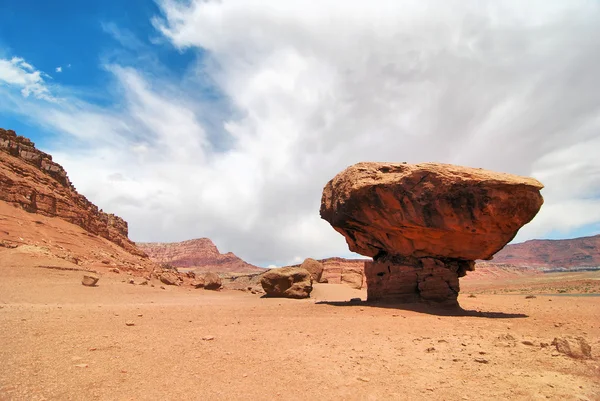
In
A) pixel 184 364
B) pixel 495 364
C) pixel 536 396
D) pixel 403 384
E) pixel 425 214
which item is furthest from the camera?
pixel 425 214

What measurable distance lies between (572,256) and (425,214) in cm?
21249

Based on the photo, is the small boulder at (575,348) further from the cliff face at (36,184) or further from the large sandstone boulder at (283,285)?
the cliff face at (36,184)

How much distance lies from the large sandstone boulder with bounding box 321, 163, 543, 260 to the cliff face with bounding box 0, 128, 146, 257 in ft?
95.9

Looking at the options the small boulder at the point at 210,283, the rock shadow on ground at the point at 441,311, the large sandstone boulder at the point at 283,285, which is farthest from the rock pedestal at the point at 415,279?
the small boulder at the point at 210,283

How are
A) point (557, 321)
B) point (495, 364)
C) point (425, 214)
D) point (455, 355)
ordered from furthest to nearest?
point (425, 214) < point (557, 321) < point (455, 355) < point (495, 364)

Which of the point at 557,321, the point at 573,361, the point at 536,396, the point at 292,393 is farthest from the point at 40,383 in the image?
the point at 557,321

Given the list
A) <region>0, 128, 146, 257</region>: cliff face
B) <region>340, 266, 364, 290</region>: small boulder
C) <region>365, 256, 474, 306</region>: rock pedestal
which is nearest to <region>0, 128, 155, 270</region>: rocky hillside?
<region>0, 128, 146, 257</region>: cliff face

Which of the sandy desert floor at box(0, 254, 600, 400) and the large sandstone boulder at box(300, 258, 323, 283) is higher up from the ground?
the large sandstone boulder at box(300, 258, 323, 283)

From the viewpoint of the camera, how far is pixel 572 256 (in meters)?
177

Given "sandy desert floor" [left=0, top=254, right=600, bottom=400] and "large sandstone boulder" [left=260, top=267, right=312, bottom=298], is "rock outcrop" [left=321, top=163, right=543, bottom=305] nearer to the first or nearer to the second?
"sandy desert floor" [left=0, top=254, right=600, bottom=400]

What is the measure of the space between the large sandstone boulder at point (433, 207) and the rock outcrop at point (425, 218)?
0.03 m

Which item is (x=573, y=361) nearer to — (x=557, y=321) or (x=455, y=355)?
(x=455, y=355)

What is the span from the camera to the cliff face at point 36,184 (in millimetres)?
30312

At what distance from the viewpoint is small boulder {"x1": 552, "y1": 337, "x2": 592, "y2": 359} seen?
6.78 m
